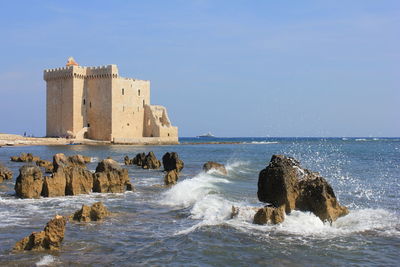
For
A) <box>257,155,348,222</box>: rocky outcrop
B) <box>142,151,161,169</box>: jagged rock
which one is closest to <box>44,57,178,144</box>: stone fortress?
<box>142,151,161,169</box>: jagged rock

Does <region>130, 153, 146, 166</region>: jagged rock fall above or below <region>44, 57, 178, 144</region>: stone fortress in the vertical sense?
below

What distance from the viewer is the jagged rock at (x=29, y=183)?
13.5 metres

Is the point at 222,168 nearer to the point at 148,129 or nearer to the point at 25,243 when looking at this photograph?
the point at 25,243

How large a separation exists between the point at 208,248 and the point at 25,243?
2907 mm

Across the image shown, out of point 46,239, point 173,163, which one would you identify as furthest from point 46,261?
point 173,163

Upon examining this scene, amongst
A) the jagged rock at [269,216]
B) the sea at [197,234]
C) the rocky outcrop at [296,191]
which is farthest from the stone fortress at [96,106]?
the jagged rock at [269,216]

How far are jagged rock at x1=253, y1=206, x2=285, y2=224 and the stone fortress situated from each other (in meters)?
49.3

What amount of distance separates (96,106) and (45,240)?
52.3 meters

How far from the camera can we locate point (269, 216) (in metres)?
9.47

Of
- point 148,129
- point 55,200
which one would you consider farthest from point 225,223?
point 148,129

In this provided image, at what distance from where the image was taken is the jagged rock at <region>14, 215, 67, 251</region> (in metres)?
7.57

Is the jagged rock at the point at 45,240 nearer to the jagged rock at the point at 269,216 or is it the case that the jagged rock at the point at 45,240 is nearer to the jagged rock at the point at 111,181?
the jagged rock at the point at 269,216

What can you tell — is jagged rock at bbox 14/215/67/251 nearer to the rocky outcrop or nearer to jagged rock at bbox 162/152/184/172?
the rocky outcrop

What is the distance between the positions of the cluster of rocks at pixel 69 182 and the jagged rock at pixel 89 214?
4017 mm
